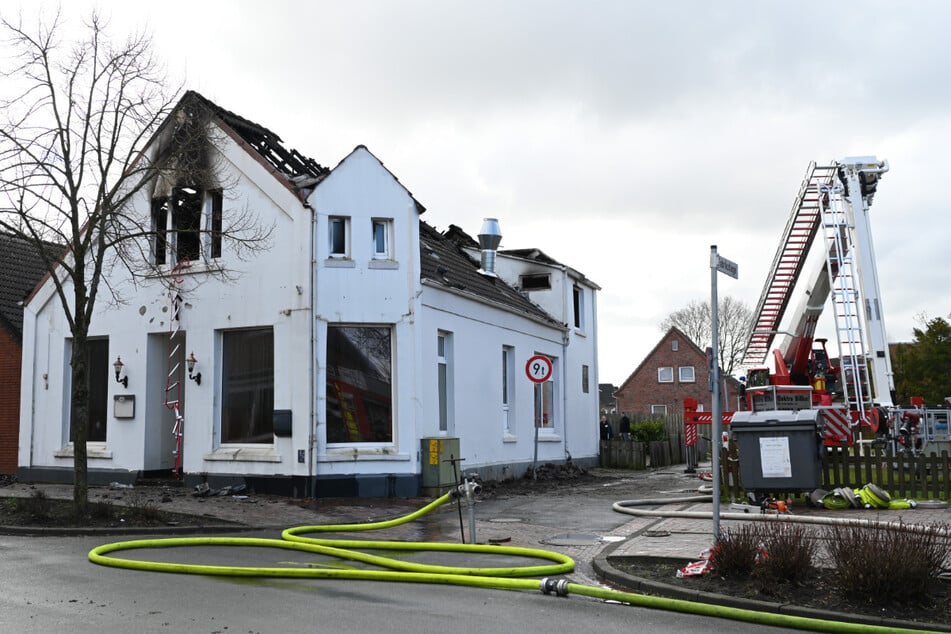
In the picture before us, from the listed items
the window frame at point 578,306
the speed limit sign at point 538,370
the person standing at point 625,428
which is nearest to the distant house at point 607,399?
the person standing at point 625,428

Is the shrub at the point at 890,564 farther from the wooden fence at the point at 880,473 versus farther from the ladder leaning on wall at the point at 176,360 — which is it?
the ladder leaning on wall at the point at 176,360

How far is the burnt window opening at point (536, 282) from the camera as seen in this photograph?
26906 mm

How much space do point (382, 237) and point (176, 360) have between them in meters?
5.35

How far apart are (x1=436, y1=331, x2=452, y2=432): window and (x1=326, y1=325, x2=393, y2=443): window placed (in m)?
1.77

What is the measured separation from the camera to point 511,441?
72.5 feet

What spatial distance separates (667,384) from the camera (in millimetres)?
72250

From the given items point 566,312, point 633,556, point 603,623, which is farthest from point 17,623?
point 566,312

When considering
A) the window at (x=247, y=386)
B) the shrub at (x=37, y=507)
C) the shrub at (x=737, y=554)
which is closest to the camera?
the shrub at (x=737, y=554)

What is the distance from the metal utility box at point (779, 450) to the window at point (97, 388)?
13.4 meters

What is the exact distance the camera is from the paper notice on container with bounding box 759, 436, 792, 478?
47.7 ft

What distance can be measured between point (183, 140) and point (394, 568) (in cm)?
1191

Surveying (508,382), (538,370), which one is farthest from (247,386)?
(508,382)

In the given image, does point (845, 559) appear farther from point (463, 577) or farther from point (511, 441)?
point (511, 441)

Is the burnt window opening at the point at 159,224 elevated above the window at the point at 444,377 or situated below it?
above
